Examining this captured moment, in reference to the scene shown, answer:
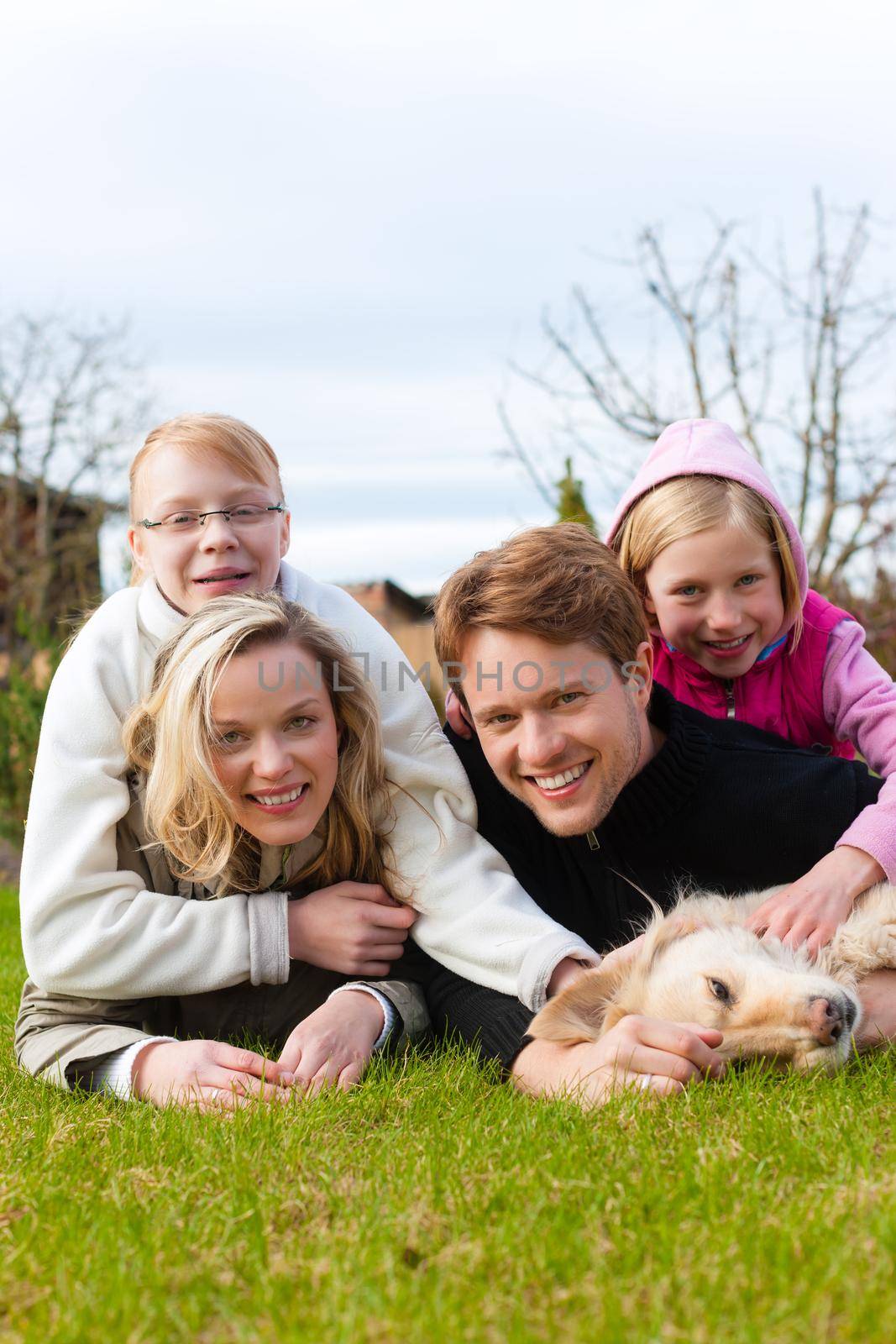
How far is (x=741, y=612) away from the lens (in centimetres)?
368

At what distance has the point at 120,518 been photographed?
2034 centimetres

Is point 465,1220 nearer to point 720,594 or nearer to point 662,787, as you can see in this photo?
point 662,787

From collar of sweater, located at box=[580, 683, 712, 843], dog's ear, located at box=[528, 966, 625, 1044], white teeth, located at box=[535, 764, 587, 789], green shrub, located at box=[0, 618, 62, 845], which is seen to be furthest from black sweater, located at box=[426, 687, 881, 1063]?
green shrub, located at box=[0, 618, 62, 845]

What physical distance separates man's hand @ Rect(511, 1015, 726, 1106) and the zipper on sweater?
1.52 m

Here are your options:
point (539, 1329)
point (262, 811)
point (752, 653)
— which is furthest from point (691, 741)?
point (539, 1329)

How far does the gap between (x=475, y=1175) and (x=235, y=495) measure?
209cm

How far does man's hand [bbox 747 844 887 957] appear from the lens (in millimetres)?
2957

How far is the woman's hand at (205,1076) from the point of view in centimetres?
266

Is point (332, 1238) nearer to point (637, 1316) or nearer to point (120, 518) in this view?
point (637, 1316)

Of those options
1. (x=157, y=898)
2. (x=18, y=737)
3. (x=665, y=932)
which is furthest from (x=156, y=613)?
(x=18, y=737)

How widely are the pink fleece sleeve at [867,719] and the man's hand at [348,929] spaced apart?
1243 mm

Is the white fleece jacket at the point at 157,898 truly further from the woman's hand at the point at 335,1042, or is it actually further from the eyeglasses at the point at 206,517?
the eyeglasses at the point at 206,517

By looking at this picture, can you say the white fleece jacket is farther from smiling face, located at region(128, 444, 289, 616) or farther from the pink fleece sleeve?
the pink fleece sleeve

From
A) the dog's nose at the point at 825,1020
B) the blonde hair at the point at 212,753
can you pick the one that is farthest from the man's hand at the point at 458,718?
the dog's nose at the point at 825,1020
